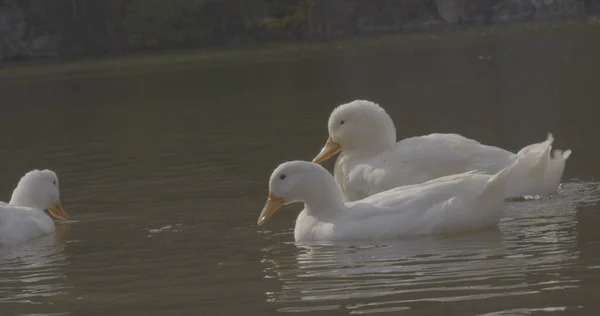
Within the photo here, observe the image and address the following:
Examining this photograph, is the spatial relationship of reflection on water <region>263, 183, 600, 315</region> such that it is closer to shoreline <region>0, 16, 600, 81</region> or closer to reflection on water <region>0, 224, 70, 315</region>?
reflection on water <region>0, 224, 70, 315</region>

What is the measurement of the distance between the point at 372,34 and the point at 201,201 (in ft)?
140

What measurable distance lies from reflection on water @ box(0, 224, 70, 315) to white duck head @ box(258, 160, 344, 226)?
65.7 inches

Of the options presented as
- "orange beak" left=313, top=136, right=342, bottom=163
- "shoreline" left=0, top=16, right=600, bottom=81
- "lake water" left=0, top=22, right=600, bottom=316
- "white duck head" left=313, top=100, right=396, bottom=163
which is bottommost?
"shoreline" left=0, top=16, right=600, bottom=81

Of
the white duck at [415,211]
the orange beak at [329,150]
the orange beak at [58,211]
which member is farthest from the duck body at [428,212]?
the orange beak at [58,211]

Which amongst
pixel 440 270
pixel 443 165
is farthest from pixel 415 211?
pixel 443 165

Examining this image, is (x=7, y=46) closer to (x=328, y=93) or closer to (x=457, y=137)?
(x=328, y=93)

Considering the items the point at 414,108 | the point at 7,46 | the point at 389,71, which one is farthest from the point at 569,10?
the point at 414,108

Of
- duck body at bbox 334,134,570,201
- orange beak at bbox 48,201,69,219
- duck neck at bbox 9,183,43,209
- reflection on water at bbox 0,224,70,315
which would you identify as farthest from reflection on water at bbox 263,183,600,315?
duck neck at bbox 9,183,43,209

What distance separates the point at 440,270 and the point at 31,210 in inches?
182

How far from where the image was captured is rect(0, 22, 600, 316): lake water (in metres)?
7.50

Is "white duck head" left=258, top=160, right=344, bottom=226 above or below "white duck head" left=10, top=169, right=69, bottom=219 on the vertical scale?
above

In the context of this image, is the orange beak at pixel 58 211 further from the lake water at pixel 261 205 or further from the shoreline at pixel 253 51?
the shoreline at pixel 253 51

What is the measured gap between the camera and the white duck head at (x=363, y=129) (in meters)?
11.5

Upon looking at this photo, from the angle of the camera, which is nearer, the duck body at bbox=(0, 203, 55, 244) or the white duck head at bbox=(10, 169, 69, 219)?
the duck body at bbox=(0, 203, 55, 244)
